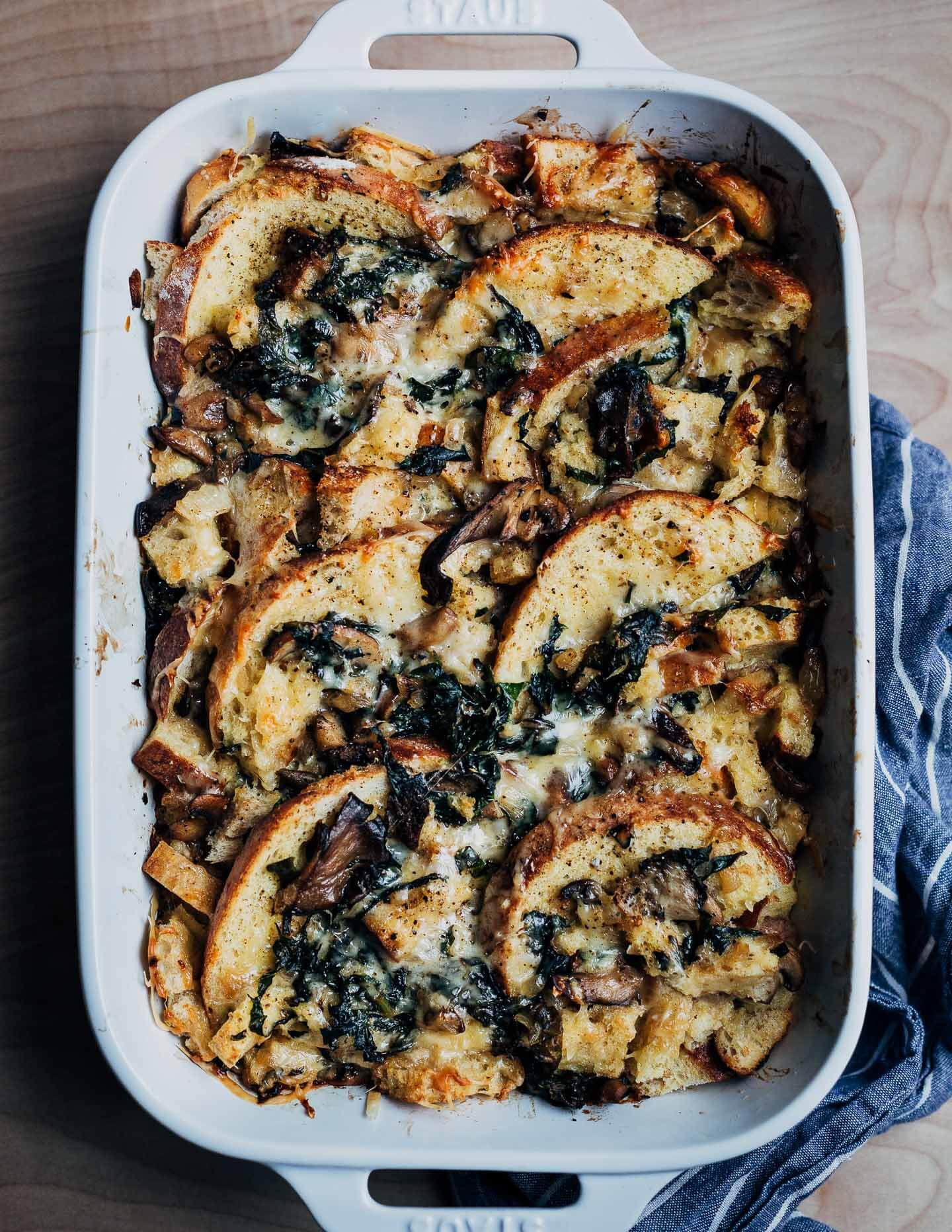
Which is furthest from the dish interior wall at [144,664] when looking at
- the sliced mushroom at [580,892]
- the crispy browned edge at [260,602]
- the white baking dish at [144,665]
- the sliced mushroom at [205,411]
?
the sliced mushroom at [580,892]

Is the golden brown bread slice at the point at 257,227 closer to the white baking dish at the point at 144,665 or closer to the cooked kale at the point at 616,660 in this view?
the white baking dish at the point at 144,665

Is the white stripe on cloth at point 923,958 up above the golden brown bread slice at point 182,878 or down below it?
below

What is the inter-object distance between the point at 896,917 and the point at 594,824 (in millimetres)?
1160

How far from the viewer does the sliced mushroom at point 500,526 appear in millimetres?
2484

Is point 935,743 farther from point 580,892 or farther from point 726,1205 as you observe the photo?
point 726,1205

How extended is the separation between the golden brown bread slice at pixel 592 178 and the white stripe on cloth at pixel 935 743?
5.18 feet

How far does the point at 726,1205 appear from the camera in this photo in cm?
284

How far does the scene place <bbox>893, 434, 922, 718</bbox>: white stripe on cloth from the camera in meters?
2.95

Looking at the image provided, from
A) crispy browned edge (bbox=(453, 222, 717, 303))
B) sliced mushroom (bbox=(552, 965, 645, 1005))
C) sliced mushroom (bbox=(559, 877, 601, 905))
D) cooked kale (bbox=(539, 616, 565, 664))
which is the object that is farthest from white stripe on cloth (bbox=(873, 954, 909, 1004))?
crispy browned edge (bbox=(453, 222, 717, 303))

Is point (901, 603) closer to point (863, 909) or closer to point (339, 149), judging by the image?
point (863, 909)

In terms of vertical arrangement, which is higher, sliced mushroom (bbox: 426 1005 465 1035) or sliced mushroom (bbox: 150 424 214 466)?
sliced mushroom (bbox: 150 424 214 466)

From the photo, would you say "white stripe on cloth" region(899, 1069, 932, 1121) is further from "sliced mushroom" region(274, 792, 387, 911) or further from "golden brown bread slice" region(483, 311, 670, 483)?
"golden brown bread slice" region(483, 311, 670, 483)

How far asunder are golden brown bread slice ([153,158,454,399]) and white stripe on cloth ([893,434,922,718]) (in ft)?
5.05

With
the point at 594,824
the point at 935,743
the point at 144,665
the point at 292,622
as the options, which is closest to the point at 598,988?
the point at 594,824
